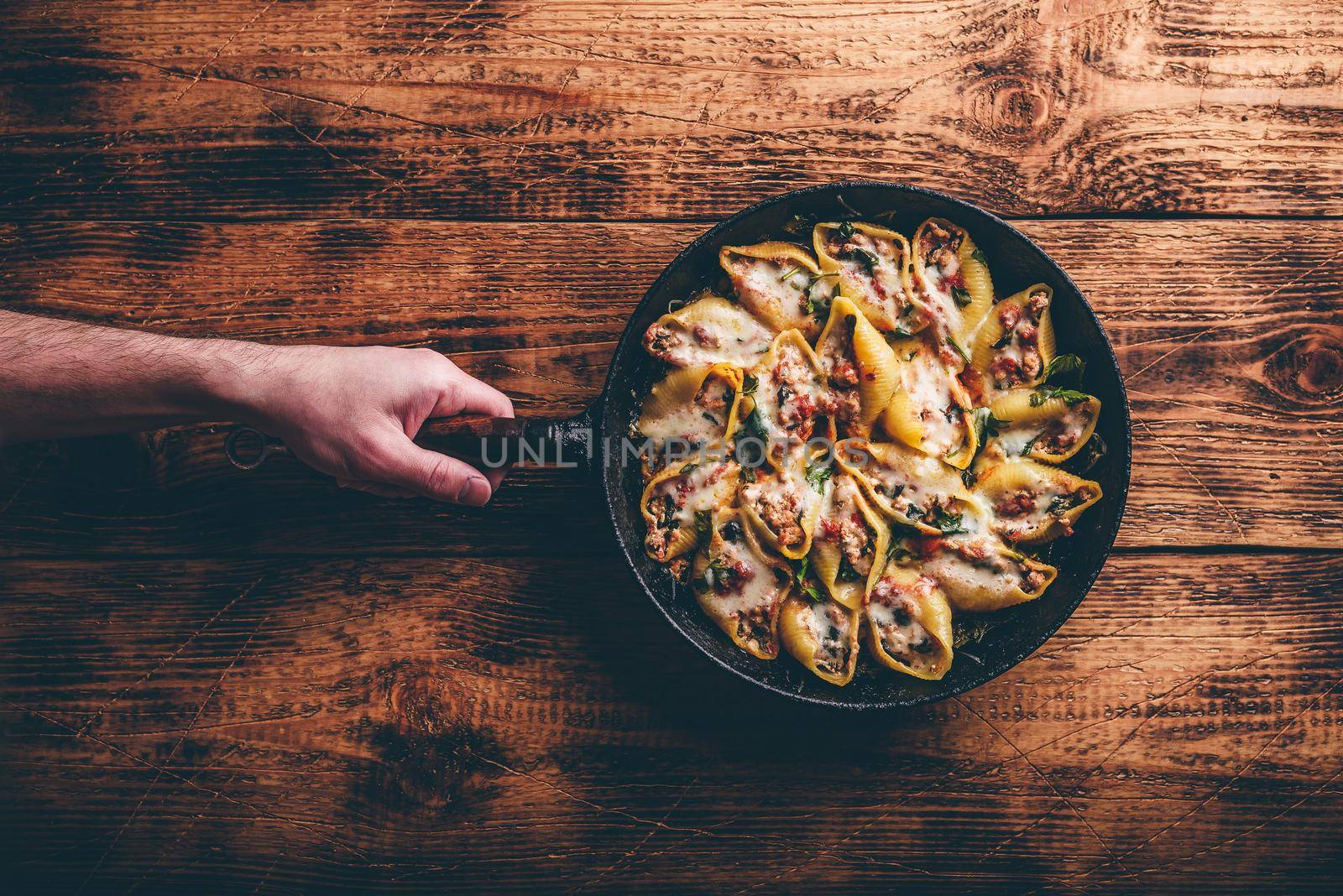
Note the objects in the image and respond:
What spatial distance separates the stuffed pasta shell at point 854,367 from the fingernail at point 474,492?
3.40 feet

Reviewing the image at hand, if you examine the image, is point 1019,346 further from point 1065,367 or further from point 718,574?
point 718,574

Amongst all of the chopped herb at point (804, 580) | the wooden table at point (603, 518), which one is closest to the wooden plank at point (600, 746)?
the wooden table at point (603, 518)

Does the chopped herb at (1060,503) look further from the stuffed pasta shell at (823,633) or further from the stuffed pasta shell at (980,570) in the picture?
the stuffed pasta shell at (823,633)

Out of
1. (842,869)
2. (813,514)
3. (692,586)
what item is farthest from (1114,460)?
(842,869)

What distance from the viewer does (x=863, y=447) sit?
91.4 inches

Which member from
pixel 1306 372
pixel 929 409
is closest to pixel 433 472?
pixel 929 409

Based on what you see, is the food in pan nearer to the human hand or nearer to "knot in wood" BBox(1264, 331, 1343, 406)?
the human hand

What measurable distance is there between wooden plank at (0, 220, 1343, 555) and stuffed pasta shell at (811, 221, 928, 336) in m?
0.54

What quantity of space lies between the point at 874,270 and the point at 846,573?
0.90 meters

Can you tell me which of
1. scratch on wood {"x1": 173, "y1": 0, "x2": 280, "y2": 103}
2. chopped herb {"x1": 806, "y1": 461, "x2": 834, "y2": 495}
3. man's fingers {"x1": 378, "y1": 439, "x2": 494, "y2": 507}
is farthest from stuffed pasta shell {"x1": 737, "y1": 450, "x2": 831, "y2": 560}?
scratch on wood {"x1": 173, "y1": 0, "x2": 280, "y2": 103}

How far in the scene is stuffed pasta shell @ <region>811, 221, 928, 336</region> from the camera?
2334 millimetres

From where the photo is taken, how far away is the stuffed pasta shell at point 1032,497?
231 centimetres

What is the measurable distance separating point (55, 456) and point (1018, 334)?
322cm

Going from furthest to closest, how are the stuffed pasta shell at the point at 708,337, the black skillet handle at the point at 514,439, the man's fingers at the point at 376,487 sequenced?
the man's fingers at the point at 376,487 → the stuffed pasta shell at the point at 708,337 → the black skillet handle at the point at 514,439
